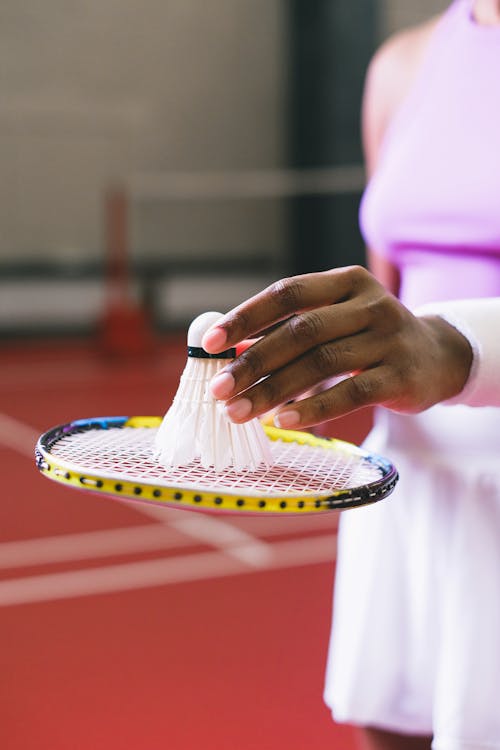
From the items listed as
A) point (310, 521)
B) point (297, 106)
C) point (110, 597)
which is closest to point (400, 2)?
point (297, 106)

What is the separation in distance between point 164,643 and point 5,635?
1.12 feet

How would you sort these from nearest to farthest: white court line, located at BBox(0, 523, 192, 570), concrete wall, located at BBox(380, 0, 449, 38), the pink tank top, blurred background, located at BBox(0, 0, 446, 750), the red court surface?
1. the pink tank top
2. the red court surface
3. white court line, located at BBox(0, 523, 192, 570)
4. blurred background, located at BBox(0, 0, 446, 750)
5. concrete wall, located at BBox(380, 0, 449, 38)

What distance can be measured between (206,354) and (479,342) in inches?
6.8

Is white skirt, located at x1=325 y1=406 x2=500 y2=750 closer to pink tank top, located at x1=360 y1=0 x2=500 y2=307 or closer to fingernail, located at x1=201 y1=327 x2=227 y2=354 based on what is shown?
pink tank top, located at x1=360 y1=0 x2=500 y2=307

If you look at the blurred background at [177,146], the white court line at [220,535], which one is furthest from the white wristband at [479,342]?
the blurred background at [177,146]

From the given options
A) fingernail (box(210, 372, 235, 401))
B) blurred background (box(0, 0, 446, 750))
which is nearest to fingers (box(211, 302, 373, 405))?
fingernail (box(210, 372, 235, 401))

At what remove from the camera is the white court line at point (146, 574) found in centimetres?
242

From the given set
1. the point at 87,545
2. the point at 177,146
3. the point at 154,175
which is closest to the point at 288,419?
the point at 87,545

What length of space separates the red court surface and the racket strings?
1151 mm

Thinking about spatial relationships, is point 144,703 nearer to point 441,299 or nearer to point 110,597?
point 110,597

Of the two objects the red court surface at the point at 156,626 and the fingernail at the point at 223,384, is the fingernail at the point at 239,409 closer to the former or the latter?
the fingernail at the point at 223,384

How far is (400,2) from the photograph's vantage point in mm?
7398

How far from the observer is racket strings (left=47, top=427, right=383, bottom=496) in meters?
0.64

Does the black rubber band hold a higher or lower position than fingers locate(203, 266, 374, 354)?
lower
